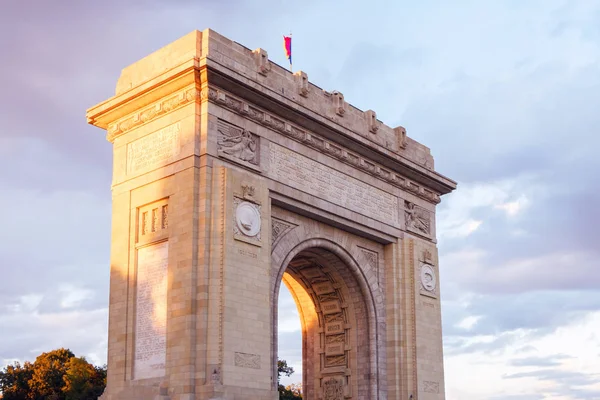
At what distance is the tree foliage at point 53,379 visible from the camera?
1923 inches

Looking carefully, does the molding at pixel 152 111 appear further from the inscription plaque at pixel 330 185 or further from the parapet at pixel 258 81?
the inscription plaque at pixel 330 185

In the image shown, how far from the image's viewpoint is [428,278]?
98.1ft

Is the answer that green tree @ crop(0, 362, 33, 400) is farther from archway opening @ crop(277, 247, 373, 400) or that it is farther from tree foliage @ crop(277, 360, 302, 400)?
archway opening @ crop(277, 247, 373, 400)

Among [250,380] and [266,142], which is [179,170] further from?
[250,380]

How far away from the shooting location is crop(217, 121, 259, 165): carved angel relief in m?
22.9

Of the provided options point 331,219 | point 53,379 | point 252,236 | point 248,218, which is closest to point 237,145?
point 248,218

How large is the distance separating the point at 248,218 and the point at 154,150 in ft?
10.8

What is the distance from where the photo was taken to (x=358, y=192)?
27.7 m

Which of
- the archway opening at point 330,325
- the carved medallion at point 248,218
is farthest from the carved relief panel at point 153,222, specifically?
the archway opening at point 330,325

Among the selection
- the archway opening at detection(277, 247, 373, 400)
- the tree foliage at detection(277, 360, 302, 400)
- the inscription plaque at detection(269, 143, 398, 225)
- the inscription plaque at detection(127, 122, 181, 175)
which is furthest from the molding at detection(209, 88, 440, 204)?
the tree foliage at detection(277, 360, 302, 400)

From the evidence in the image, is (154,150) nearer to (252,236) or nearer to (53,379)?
(252,236)

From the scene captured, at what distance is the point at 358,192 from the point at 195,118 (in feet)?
23.6

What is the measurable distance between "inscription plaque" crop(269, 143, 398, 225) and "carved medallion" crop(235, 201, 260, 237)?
148 cm

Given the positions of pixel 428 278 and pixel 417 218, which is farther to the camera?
pixel 417 218
